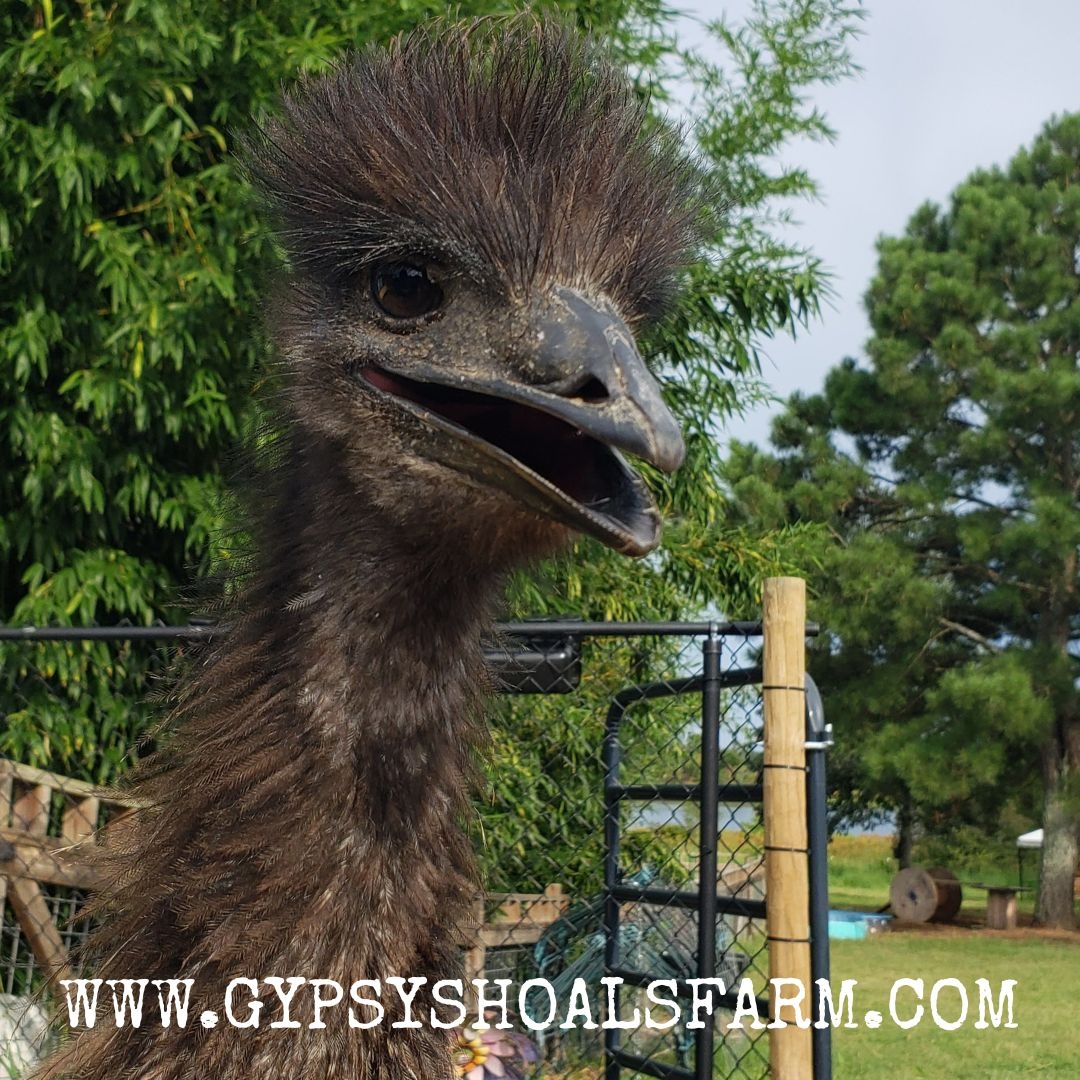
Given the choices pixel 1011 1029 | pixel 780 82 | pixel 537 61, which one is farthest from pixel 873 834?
pixel 537 61

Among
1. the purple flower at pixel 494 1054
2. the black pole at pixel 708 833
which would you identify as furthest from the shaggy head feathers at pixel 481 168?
the purple flower at pixel 494 1054

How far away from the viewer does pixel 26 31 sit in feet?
14.1

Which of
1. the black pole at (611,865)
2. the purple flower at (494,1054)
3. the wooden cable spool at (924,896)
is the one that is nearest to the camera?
the purple flower at (494,1054)

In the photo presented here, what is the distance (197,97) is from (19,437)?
1.18 meters

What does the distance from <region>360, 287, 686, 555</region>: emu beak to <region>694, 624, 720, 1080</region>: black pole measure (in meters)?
1.27

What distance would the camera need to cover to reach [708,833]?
2.45 metres

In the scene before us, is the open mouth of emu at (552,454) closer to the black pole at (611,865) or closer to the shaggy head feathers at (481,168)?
the shaggy head feathers at (481,168)

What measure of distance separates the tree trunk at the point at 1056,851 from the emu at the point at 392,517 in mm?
15237

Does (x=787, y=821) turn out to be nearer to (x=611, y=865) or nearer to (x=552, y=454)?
(x=611, y=865)

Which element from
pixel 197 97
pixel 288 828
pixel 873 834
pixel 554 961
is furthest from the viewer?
pixel 873 834

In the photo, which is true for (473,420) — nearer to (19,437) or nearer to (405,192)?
(405,192)

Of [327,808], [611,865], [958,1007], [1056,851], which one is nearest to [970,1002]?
[958,1007]

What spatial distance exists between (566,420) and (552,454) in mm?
100

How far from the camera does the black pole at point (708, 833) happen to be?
239 centimetres
